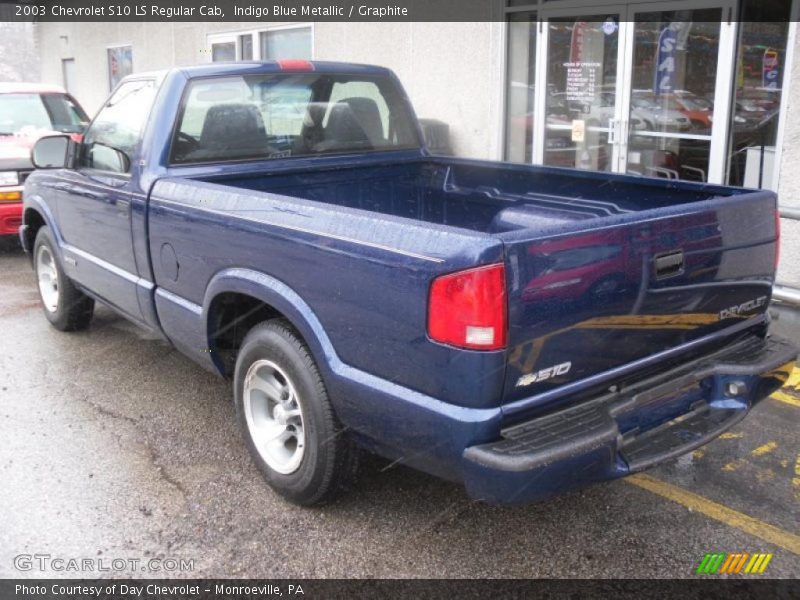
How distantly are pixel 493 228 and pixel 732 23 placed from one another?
373 cm

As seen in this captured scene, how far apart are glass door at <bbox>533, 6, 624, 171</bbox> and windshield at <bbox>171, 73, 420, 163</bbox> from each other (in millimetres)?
3480

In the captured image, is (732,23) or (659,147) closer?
(732,23)

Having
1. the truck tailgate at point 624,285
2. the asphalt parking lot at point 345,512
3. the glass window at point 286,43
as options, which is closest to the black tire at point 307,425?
the asphalt parking lot at point 345,512

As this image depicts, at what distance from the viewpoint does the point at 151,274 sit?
13.7 ft

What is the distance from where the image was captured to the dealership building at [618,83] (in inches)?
257

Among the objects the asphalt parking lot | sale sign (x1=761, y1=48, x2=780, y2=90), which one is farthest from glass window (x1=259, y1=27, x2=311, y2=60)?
the asphalt parking lot

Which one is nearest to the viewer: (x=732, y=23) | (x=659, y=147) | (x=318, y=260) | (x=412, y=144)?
(x=318, y=260)

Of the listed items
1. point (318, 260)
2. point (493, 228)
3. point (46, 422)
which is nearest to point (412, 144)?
point (493, 228)

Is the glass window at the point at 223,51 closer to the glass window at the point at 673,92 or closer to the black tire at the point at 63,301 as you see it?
the glass window at the point at 673,92

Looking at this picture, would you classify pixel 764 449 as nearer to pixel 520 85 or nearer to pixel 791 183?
pixel 791 183

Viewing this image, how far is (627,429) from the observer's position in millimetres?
2904

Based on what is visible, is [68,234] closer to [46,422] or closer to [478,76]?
[46,422]

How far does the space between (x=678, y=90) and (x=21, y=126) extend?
7.15 m

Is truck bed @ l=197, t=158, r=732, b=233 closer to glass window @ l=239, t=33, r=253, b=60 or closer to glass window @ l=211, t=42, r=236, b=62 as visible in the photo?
glass window @ l=239, t=33, r=253, b=60
